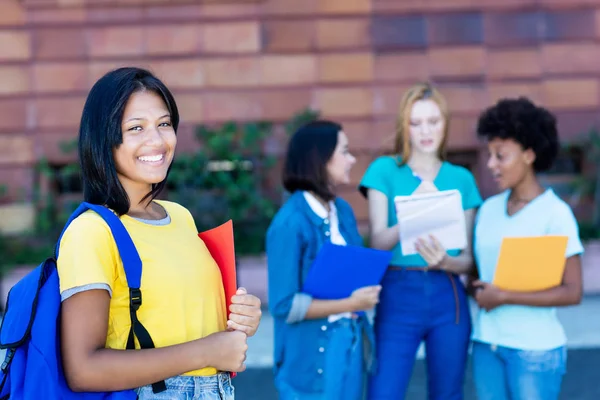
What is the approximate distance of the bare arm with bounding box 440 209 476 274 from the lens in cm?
335

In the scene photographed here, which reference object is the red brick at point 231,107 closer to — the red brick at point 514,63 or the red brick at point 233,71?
the red brick at point 233,71

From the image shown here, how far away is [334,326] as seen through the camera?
10.6ft

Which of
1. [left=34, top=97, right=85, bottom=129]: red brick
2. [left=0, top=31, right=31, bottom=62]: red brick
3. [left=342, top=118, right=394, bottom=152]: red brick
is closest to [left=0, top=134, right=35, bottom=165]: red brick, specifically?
[left=34, top=97, right=85, bottom=129]: red brick

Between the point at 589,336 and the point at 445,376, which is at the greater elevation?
the point at 445,376

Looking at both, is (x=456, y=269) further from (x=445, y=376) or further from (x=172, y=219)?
(x=172, y=219)

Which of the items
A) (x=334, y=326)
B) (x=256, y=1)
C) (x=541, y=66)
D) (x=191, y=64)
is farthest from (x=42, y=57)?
(x=334, y=326)

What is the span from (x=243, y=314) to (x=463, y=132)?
6640 mm

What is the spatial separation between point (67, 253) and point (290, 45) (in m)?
6.59

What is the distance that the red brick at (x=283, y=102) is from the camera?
812cm

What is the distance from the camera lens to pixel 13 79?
8031mm

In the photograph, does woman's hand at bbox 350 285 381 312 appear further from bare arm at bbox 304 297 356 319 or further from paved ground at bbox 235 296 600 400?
paved ground at bbox 235 296 600 400

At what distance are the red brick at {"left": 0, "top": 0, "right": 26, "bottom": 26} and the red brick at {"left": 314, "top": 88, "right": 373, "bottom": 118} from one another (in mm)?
3199

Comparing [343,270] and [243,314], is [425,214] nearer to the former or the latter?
[343,270]

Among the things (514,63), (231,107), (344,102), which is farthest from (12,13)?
(514,63)
